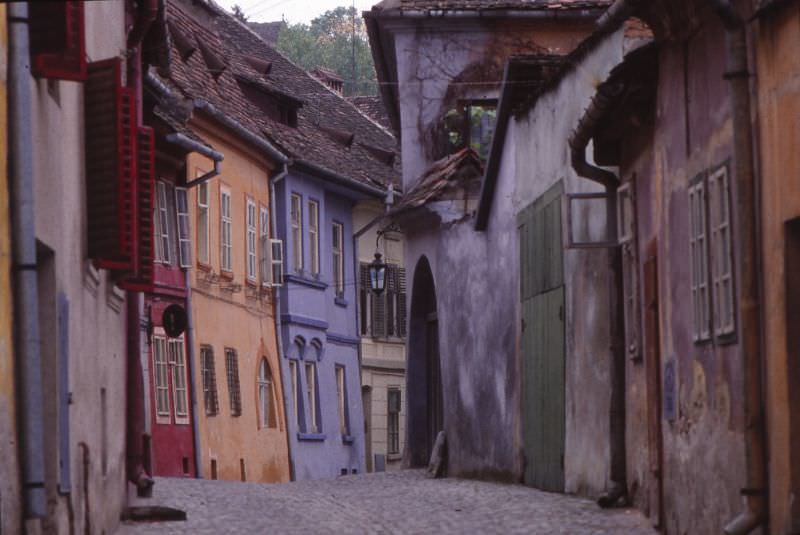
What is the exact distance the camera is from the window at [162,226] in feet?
107

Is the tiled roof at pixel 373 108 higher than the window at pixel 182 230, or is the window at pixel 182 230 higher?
the tiled roof at pixel 373 108

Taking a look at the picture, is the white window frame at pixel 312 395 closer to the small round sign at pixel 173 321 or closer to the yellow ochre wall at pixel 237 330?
the yellow ochre wall at pixel 237 330

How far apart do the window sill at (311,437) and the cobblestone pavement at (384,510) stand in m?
16.3

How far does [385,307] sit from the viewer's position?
161 feet

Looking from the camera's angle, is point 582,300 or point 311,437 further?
point 311,437

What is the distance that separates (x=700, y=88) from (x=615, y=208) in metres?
4.39

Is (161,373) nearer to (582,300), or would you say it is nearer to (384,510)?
(384,510)

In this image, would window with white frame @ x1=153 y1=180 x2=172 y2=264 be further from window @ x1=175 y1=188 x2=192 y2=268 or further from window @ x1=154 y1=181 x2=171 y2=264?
window @ x1=175 y1=188 x2=192 y2=268

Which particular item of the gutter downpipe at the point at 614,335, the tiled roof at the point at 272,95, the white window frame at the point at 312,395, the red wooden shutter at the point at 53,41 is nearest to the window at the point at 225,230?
the tiled roof at the point at 272,95

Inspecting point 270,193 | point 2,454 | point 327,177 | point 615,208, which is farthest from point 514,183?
point 327,177

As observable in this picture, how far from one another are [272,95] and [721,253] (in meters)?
30.1

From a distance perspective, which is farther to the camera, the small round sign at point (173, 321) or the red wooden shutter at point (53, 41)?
the small round sign at point (173, 321)

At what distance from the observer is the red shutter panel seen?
687 inches

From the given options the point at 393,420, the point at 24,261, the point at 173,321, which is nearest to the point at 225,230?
the point at 173,321
